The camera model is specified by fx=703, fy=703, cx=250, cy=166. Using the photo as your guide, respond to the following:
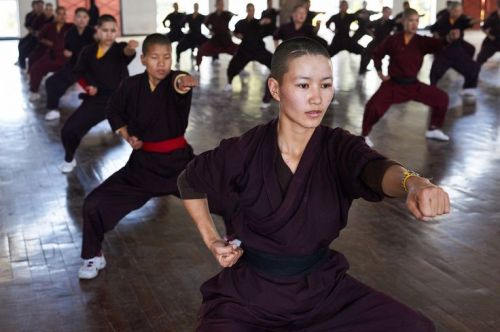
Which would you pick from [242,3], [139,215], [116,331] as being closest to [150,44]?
[139,215]

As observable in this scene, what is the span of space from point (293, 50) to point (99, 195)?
6.26ft

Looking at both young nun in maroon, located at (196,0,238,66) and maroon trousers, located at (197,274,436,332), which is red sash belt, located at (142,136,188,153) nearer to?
maroon trousers, located at (197,274,436,332)

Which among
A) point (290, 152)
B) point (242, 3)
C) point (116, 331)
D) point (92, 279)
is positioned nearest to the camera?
point (290, 152)

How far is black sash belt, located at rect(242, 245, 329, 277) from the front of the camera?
2.24m

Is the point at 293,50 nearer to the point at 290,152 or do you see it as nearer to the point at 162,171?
the point at 290,152

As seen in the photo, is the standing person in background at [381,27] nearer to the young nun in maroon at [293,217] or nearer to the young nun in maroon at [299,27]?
the young nun in maroon at [299,27]

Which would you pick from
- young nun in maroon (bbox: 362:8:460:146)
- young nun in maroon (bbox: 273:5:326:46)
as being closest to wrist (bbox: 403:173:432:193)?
young nun in maroon (bbox: 362:8:460:146)

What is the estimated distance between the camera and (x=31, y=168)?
6.05 metres

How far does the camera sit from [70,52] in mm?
7887

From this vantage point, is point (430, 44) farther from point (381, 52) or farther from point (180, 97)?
point (180, 97)

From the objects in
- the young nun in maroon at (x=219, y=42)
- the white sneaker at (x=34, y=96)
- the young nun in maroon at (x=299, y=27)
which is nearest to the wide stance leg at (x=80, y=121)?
the young nun in maroon at (x=299, y=27)

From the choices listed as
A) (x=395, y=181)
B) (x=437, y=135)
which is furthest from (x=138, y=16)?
(x=395, y=181)

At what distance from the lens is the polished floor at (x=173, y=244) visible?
11.0 feet

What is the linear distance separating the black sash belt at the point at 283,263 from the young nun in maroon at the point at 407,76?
4.59 meters
